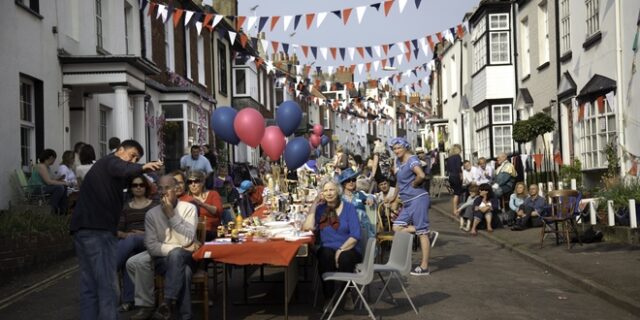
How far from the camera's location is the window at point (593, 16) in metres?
17.5

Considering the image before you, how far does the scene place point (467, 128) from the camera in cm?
3170

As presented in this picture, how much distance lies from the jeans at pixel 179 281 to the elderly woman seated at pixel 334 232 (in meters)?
1.65

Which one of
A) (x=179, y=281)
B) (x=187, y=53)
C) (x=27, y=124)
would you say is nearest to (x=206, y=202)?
(x=179, y=281)

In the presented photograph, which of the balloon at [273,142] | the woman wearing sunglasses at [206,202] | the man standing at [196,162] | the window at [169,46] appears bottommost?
the woman wearing sunglasses at [206,202]

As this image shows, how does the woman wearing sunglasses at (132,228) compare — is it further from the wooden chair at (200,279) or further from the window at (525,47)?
the window at (525,47)

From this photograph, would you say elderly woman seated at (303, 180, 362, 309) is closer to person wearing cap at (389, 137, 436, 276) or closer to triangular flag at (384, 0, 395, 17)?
person wearing cap at (389, 137, 436, 276)

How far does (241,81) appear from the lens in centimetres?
3953

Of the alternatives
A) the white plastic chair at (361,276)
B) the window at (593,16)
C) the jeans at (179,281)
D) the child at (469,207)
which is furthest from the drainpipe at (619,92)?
the jeans at (179,281)

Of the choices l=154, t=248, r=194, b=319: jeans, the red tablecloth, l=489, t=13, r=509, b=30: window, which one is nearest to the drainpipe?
l=489, t=13, r=509, b=30: window

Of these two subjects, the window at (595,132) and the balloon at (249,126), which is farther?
the window at (595,132)

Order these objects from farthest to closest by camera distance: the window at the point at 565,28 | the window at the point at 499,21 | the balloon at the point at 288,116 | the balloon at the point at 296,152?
the window at the point at 499,21 < the window at the point at 565,28 < the balloon at the point at 288,116 < the balloon at the point at 296,152

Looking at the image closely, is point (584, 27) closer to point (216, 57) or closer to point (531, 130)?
point (531, 130)

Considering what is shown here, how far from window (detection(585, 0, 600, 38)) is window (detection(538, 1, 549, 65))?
3894 mm

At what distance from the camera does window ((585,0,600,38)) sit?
1753 centimetres
